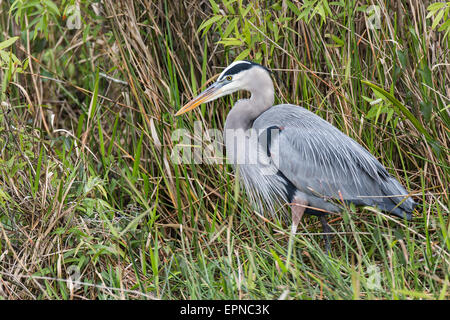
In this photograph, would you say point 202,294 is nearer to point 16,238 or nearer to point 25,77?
point 16,238

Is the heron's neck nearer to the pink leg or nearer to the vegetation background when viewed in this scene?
the vegetation background

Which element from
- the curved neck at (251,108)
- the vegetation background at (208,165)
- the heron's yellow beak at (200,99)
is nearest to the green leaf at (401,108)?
the vegetation background at (208,165)

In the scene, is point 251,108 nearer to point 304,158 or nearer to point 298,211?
point 304,158

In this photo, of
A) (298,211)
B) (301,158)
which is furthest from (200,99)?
(298,211)

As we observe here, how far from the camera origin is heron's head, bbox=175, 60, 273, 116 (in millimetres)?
3295

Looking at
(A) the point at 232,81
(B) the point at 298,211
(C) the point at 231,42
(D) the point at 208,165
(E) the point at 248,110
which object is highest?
(C) the point at 231,42

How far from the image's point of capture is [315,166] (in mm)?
3213

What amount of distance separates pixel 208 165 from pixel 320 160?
2.15 feet

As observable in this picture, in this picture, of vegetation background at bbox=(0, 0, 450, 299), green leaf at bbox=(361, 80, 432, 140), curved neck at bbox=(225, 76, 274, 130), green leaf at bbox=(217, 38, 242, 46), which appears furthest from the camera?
curved neck at bbox=(225, 76, 274, 130)

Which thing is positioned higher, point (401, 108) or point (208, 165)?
point (401, 108)

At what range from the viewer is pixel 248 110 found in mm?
3361

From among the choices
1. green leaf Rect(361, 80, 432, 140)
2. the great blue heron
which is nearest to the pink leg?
the great blue heron

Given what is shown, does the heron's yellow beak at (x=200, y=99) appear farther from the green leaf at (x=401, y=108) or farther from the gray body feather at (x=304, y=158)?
the green leaf at (x=401, y=108)
